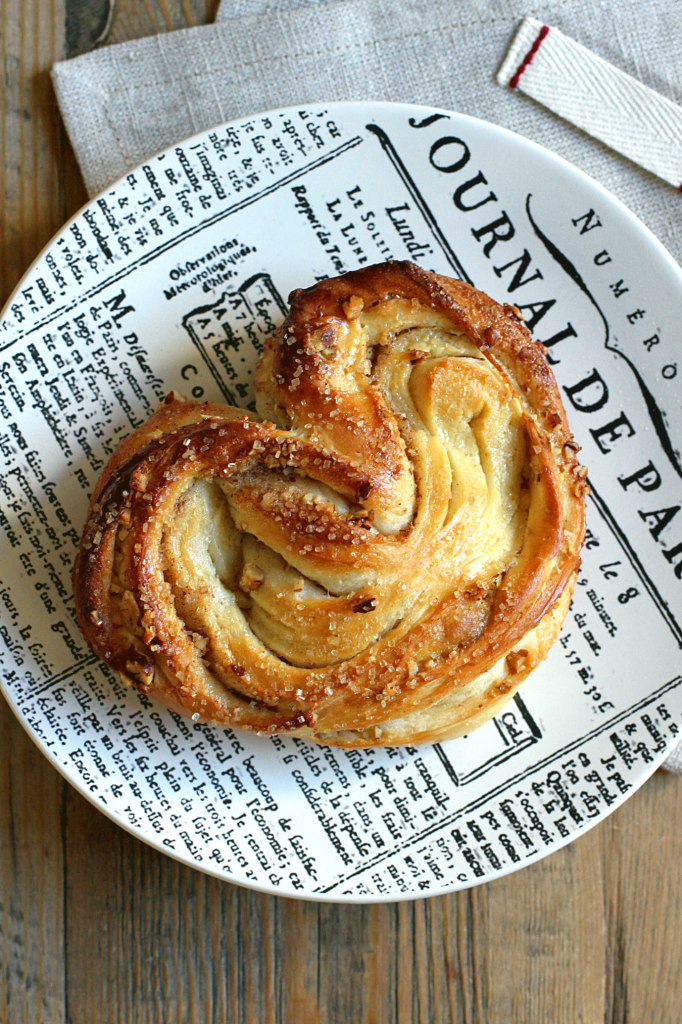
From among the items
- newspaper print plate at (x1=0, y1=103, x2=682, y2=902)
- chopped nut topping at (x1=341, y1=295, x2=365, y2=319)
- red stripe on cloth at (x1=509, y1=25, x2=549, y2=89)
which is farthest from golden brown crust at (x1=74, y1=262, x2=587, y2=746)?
red stripe on cloth at (x1=509, y1=25, x2=549, y2=89)

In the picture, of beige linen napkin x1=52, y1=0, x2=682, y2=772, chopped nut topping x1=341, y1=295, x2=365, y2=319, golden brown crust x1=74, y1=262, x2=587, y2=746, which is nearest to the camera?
golden brown crust x1=74, y1=262, x2=587, y2=746

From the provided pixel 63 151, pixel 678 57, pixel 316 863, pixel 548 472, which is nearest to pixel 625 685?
pixel 548 472

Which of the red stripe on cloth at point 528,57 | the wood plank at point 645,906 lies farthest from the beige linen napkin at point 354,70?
the wood plank at point 645,906

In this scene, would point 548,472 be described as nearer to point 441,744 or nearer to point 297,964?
point 441,744

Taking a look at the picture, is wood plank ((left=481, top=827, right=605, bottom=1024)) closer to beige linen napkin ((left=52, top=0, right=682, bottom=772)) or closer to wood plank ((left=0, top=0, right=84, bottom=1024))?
beige linen napkin ((left=52, top=0, right=682, bottom=772))

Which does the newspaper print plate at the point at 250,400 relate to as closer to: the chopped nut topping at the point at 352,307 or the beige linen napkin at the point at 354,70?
the beige linen napkin at the point at 354,70

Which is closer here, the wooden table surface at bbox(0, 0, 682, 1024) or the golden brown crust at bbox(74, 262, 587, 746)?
the golden brown crust at bbox(74, 262, 587, 746)
